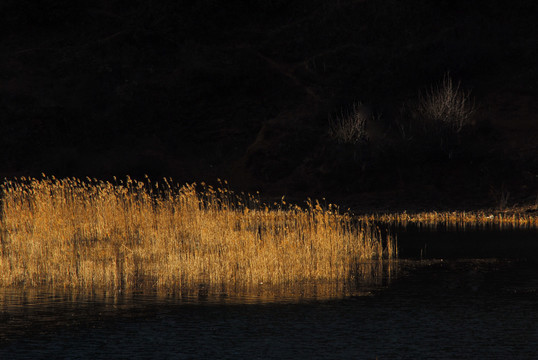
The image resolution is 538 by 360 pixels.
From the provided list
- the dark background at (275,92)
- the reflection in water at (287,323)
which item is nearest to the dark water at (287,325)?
the reflection in water at (287,323)

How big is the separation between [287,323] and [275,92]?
1798 inches

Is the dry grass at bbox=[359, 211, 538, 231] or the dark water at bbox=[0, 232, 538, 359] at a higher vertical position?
the dry grass at bbox=[359, 211, 538, 231]

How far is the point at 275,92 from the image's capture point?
58.6 meters

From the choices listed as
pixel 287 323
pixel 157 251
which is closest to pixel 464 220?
pixel 157 251

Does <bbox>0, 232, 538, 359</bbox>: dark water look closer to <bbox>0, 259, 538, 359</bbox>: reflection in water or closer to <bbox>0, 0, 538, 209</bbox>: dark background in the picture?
<bbox>0, 259, 538, 359</bbox>: reflection in water

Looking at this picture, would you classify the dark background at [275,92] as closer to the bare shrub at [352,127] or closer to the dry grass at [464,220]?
the bare shrub at [352,127]

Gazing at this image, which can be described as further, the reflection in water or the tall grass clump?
the tall grass clump

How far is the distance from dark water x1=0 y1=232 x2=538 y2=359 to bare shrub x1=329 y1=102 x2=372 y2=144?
30118mm

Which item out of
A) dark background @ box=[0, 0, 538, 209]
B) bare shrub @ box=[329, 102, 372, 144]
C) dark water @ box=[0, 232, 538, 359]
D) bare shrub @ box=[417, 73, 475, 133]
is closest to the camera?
dark water @ box=[0, 232, 538, 359]

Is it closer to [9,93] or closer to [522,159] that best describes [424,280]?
[522,159]

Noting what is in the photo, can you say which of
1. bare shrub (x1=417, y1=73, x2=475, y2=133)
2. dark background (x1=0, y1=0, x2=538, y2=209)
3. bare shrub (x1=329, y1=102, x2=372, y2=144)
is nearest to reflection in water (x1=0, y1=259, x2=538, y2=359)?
dark background (x1=0, y1=0, x2=538, y2=209)

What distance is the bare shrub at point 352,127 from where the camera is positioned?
4762 cm

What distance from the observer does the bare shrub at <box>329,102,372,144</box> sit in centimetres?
4762

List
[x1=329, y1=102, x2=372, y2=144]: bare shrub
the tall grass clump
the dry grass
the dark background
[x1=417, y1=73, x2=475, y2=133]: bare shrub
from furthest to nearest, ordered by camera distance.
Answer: [x1=329, y1=102, x2=372, y2=144]: bare shrub → [x1=417, y1=73, x2=475, y2=133]: bare shrub → the dark background → the dry grass → the tall grass clump
